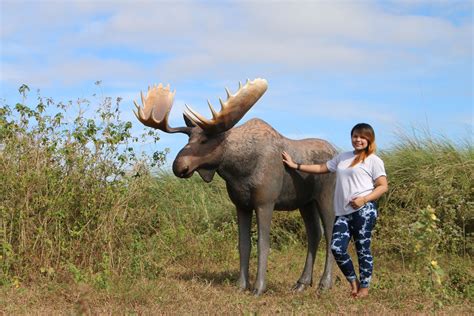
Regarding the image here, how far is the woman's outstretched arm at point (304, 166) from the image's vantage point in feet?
23.2

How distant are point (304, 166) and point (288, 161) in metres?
0.16

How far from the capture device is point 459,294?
7.15 m

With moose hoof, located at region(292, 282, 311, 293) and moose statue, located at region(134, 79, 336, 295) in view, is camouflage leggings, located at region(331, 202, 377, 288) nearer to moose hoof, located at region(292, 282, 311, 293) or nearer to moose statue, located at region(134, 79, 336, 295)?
moose statue, located at region(134, 79, 336, 295)

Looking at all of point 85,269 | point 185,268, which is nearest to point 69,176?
point 85,269

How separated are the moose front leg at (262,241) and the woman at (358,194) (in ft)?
2.54

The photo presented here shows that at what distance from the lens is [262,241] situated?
23.6 ft

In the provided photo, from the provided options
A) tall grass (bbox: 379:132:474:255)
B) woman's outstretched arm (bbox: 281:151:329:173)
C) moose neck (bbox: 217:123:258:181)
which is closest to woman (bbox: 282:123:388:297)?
woman's outstretched arm (bbox: 281:151:329:173)

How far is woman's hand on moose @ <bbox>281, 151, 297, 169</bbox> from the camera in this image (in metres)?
7.16

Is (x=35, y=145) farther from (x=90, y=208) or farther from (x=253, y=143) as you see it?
(x=253, y=143)

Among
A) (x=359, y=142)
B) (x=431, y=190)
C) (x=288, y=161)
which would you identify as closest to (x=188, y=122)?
(x=288, y=161)

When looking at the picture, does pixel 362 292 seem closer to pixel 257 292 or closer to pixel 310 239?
pixel 257 292

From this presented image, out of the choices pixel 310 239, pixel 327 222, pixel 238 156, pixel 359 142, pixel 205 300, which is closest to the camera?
pixel 359 142

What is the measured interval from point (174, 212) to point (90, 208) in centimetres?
396

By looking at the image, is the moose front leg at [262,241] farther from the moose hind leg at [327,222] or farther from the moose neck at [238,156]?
the moose hind leg at [327,222]
